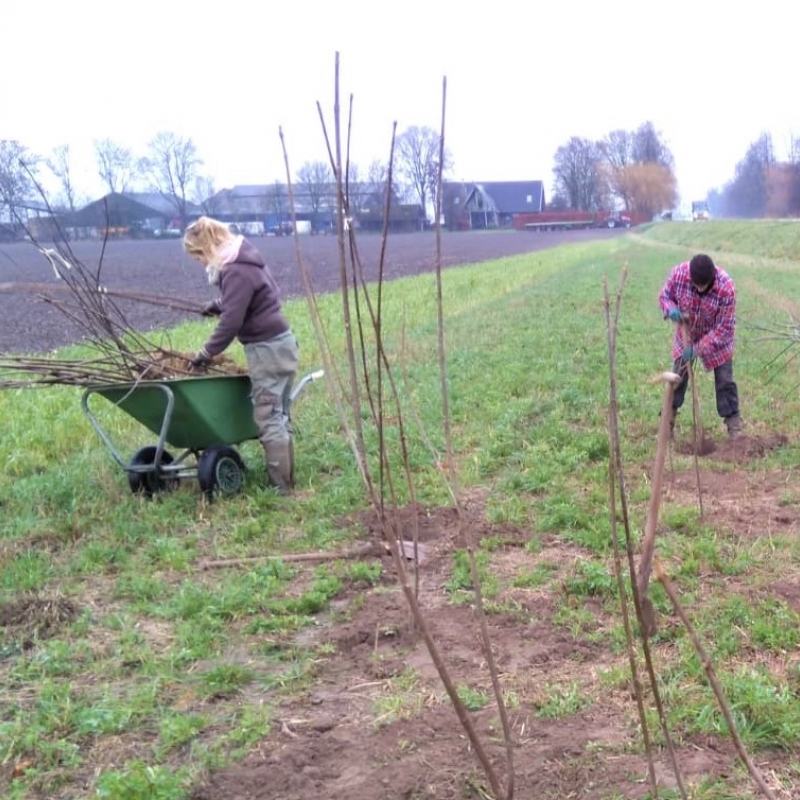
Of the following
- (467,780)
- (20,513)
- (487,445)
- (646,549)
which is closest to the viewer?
(646,549)

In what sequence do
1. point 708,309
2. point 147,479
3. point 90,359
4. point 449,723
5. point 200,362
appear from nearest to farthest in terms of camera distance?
1. point 449,723
2. point 90,359
3. point 200,362
4. point 147,479
5. point 708,309

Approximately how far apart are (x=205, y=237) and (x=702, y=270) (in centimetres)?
328

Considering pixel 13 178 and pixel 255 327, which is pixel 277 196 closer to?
pixel 255 327

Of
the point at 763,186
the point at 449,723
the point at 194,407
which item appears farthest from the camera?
the point at 763,186

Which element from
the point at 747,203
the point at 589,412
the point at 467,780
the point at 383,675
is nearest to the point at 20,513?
the point at 383,675

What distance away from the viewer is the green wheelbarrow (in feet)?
18.6

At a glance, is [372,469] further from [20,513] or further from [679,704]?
[679,704]

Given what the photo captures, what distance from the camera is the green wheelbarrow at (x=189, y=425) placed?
568cm

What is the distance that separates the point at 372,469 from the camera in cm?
632

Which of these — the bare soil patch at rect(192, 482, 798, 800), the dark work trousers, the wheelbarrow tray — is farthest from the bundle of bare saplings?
the dark work trousers

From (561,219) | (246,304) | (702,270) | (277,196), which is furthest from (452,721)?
(561,219)

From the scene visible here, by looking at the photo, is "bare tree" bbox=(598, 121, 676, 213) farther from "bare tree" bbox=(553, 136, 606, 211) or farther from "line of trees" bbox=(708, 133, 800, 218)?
"line of trees" bbox=(708, 133, 800, 218)

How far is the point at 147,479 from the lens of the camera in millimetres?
6215

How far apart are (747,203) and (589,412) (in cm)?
7654
